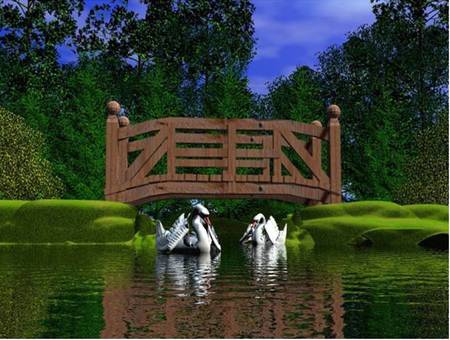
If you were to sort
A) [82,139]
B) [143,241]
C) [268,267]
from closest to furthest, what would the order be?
[268,267] < [143,241] < [82,139]

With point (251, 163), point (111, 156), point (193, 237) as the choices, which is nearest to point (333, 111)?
point (251, 163)

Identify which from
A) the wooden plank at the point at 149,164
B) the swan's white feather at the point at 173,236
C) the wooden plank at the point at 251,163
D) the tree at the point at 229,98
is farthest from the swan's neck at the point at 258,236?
the tree at the point at 229,98

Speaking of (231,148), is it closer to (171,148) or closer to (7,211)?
(171,148)

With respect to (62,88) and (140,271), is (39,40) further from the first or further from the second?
(140,271)

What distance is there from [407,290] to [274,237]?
11.7m

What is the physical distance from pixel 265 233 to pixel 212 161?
2.39 metres

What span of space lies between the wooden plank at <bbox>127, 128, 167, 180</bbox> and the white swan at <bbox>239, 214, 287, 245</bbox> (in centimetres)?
326

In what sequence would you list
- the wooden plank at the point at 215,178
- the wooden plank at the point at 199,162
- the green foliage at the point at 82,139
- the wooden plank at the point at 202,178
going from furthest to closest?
1. the green foliage at the point at 82,139
2. the wooden plank at the point at 215,178
3. the wooden plank at the point at 202,178
4. the wooden plank at the point at 199,162

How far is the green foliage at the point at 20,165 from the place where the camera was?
26484mm

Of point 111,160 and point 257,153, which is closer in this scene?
point 111,160

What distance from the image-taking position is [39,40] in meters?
30.6

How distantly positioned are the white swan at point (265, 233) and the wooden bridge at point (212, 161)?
3.59 feet

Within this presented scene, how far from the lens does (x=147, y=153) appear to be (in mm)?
22375

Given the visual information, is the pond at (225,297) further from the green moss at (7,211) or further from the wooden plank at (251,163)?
the wooden plank at (251,163)
